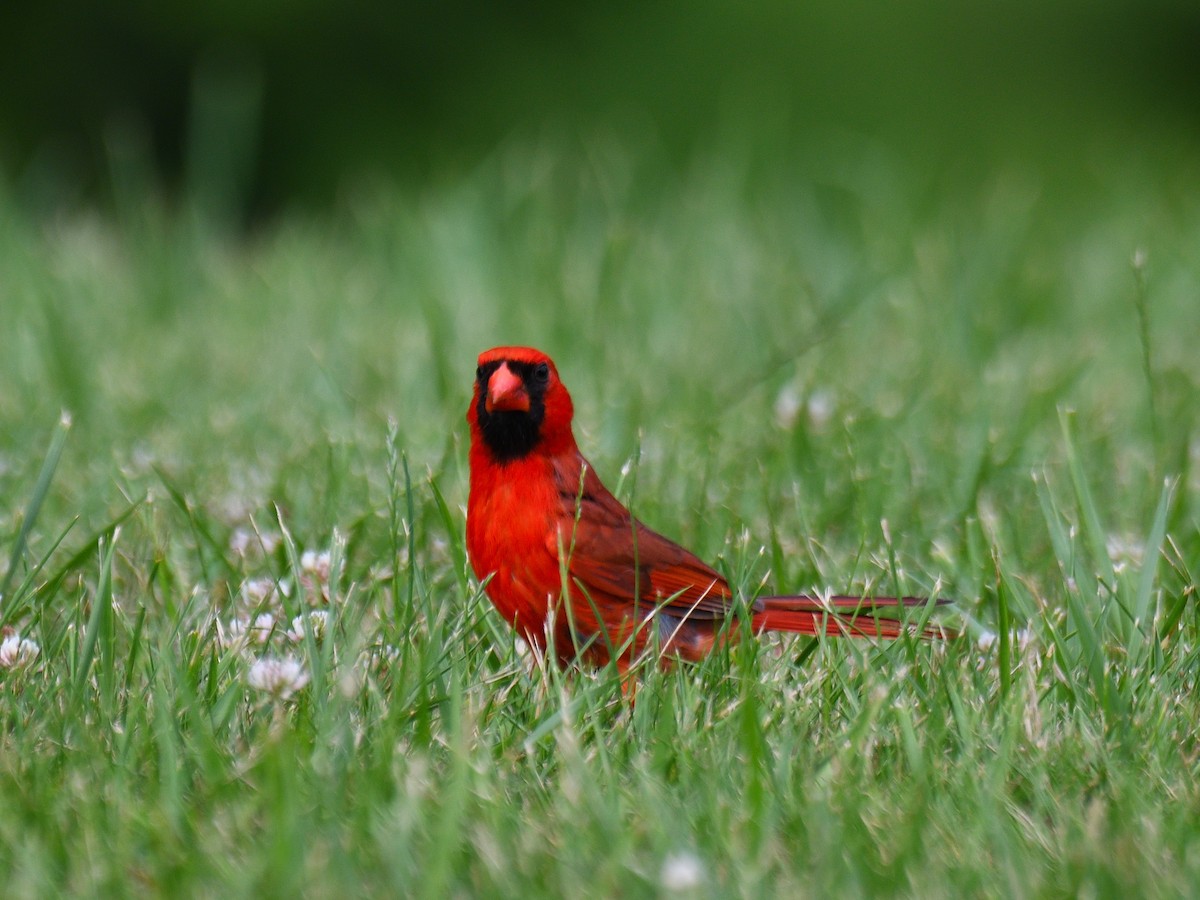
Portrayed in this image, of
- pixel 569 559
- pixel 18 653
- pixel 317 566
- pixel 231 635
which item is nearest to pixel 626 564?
pixel 569 559

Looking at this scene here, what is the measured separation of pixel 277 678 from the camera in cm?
224

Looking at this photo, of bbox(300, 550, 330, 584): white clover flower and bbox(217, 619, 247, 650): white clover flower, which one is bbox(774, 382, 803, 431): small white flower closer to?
bbox(300, 550, 330, 584): white clover flower

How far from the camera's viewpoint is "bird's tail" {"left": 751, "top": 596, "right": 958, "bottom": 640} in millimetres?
2600

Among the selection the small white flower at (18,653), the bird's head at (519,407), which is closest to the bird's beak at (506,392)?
the bird's head at (519,407)

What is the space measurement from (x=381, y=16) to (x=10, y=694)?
8041 mm

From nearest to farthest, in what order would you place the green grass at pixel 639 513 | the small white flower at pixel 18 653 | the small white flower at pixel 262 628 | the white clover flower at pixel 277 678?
the green grass at pixel 639 513 < the white clover flower at pixel 277 678 < the small white flower at pixel 18 653 < the small white flower at pixel 262 628

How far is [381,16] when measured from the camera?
9.66 metres

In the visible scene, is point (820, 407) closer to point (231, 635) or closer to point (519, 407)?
point (519, 407)

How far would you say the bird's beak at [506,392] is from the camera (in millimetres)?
2695

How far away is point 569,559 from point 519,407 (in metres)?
0.29

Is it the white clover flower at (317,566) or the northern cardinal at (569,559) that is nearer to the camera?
the northern cardinal at (569,559)

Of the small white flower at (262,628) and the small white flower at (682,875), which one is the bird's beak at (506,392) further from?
the small white flower at (682,875)

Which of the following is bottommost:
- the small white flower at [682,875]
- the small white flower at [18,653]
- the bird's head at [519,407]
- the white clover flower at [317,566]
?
the small white flower at [682,875]

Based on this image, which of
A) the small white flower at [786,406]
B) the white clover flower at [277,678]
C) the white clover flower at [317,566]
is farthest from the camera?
the small white flower at [786,406]
